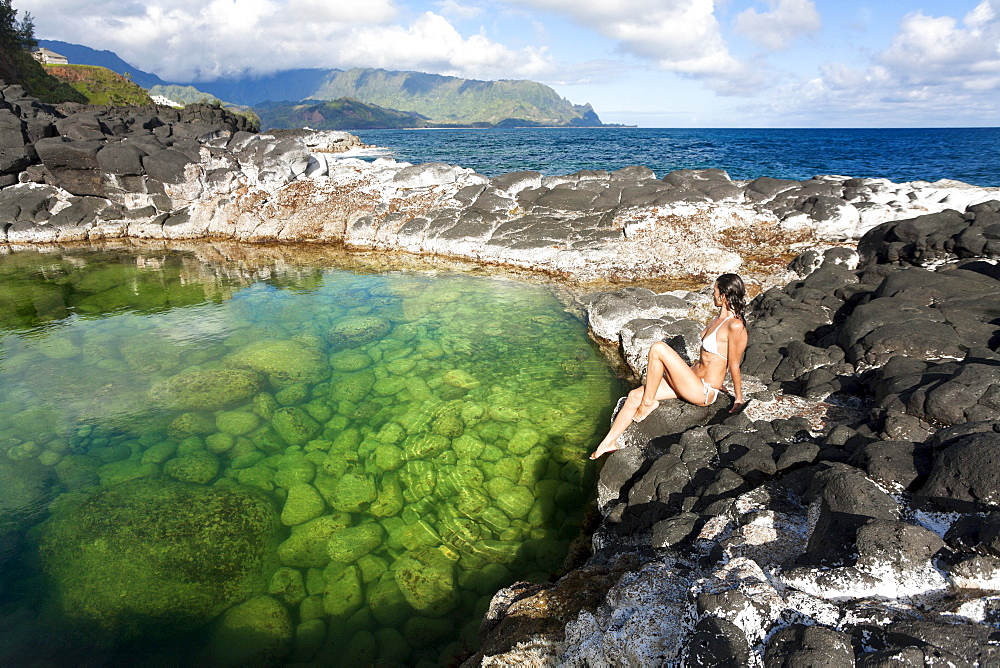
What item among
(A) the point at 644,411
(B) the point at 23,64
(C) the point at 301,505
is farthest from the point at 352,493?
(B) the point at 23,64

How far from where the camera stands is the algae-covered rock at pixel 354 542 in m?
5.69

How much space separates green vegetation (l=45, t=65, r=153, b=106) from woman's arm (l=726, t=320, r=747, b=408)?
285 feet

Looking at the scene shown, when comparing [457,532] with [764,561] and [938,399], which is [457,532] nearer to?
[764,561]

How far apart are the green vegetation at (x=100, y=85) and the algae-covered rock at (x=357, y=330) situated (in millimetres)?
78609

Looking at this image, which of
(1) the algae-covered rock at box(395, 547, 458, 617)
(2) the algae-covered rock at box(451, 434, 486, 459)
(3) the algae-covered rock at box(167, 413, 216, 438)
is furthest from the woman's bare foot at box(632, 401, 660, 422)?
(3) the algae-covered rock at box(167, 413, 216, 438)

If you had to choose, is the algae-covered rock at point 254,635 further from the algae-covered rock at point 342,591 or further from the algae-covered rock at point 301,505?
the algae-covered rock at point 301,505

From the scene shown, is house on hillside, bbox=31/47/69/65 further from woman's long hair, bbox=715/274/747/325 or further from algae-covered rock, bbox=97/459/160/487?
woman's long hair, bbox=715/274/747/325

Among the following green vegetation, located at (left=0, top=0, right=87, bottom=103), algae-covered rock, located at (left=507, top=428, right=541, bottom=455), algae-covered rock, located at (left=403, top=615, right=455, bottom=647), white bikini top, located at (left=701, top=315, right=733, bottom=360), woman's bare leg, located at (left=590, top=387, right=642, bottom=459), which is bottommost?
algae-covered rock, located at (left=403, top=615, right=455, bottom=647)

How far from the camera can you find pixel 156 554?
5621mm

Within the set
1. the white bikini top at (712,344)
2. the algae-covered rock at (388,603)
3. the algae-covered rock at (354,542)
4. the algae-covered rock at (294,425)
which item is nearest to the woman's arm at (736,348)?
the white bikini top at (712,344)

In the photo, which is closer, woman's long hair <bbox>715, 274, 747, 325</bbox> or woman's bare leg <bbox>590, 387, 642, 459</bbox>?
woman's long hair <bbox>715, 274, 747, 325</bbox>

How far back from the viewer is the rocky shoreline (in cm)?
298

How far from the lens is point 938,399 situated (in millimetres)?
4938

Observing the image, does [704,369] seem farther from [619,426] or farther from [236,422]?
[236,422]
